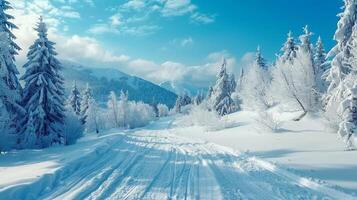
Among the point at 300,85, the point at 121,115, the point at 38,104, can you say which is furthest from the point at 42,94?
the point at 121,115

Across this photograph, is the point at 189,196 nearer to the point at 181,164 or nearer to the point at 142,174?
the point at 142,174

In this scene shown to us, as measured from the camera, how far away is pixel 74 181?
10.0 metres

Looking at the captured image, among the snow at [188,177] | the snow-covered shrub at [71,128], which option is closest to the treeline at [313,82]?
the snow at [188,177]

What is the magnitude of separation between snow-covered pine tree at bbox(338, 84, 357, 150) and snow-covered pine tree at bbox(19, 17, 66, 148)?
22348 mm

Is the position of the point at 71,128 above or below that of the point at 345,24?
below

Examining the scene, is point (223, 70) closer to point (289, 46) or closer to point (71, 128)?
point (289, 46)

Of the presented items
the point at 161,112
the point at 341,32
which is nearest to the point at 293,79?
the point at 341,32

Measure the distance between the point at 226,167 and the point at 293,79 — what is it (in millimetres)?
24987

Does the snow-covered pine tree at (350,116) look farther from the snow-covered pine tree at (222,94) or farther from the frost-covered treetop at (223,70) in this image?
the frost-covered treetop at (223,70)

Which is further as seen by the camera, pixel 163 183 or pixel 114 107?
pixel 114 107

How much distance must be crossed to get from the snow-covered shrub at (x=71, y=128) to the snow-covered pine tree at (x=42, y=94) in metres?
0.90

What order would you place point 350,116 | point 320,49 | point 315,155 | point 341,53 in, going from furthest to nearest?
point 320,49 → point 341,53 → point 350,116 → point 315,155

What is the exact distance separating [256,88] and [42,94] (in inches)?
1448

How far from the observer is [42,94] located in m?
26.9
